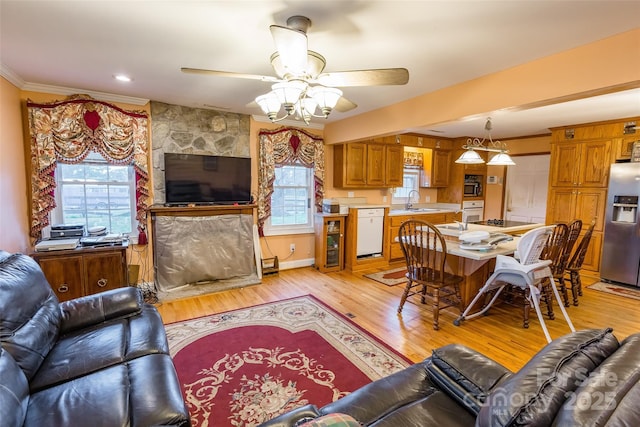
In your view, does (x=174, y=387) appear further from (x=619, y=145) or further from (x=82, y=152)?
(x=619, y=145)

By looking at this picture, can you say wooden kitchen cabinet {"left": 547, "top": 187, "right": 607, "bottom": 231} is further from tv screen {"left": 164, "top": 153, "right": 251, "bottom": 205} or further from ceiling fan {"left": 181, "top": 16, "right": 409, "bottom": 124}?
tv screen {"left": 164, "top": 153, "right": 251, "bottom": 205}

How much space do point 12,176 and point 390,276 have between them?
4567 millimetres

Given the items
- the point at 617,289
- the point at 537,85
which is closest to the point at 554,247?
the point at 537,85

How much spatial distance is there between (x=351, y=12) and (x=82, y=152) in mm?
3322

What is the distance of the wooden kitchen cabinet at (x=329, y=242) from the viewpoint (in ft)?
16.0

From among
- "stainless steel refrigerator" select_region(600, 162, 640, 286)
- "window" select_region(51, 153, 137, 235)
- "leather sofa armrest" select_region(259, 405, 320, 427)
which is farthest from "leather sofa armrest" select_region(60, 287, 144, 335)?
"stainless steel refrigerator" select_region(600, 162, 640, 286)

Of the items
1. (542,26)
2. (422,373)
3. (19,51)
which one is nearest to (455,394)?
(422,373)

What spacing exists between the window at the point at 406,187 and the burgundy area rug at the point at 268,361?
3.54m

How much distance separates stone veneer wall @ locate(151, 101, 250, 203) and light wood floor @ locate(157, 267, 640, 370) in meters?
1.62

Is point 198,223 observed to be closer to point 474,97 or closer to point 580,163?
point 474,97

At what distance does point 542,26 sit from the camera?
1.91 meters

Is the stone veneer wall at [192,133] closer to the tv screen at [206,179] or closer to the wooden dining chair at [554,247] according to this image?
the tv screen at [206,179]

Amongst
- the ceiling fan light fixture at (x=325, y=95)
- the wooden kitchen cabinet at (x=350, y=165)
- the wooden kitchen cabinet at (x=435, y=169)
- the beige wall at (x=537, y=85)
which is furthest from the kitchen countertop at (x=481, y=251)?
the wooden kitchen cabinet at (x=435, y=169)

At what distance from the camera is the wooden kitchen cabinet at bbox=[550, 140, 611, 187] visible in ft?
15.0
